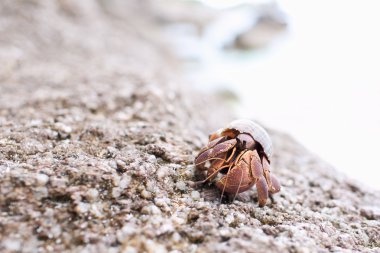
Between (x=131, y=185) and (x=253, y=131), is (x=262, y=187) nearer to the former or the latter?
(x=253, y=131)

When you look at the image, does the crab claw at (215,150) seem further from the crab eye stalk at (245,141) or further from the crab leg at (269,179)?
the crab leg at (269,179)

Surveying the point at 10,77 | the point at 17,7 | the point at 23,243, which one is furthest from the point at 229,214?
the point at 17,7

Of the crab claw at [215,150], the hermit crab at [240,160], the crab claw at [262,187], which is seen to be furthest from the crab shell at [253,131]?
the crab claw at [262,187]

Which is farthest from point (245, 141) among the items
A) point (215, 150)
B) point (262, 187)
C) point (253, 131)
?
point (262, 187)

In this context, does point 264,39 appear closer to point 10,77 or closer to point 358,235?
point 10,77

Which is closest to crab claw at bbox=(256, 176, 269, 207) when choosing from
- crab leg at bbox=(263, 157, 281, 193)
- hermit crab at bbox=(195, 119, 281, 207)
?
hermit crab at bbox=(195, 119, 281, 207)

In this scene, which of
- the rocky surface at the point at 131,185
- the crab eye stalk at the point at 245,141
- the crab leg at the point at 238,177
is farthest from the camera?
the crab eye stalk at the point at 245,141
